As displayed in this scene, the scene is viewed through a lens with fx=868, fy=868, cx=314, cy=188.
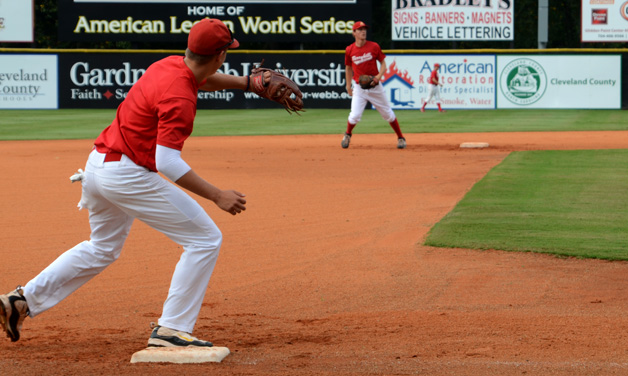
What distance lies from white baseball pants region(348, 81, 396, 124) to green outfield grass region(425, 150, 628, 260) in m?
2.84

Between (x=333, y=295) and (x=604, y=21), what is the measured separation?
98.2 feet

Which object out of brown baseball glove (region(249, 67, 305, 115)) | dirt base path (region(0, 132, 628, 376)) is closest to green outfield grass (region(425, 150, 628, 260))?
dirt base path (region(0, 132, 628, 376))

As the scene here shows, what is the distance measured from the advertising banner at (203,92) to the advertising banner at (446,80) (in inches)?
72.1

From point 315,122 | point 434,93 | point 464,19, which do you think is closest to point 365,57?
point 315,122

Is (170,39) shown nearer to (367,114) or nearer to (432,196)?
(367,114)

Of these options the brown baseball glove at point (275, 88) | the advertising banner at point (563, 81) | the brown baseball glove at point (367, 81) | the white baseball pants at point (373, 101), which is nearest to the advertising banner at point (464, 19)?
the advertising banner at point (563, 81)

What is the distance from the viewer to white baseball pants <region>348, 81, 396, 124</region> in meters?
15.2

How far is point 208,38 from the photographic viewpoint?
441 cm

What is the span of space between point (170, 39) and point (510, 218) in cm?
2491

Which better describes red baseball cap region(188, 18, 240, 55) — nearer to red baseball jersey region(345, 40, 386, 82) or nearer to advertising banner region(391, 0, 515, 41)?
red baseball jersey region(345, 40, 386, 82)

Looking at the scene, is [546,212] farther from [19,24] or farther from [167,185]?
[19,24]

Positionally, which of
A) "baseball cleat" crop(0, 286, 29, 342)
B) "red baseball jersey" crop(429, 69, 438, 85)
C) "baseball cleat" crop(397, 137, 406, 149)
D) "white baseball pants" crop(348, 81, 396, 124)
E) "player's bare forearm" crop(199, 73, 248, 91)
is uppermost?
"red baseball jersey" crop(429, 69, 438, 85)

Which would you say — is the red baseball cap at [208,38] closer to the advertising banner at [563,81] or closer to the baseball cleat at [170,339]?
the baseball cleat at [170,339]

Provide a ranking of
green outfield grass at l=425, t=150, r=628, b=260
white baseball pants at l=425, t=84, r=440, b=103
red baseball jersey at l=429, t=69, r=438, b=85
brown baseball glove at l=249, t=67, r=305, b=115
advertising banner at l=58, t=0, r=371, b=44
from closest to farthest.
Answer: brown baseball glove at l=249, t=67, r=305, b=115
green outfield grass at l=425, t=150, r=628, b=260
red baseball jersey at l=429, t=69, r=438, b=85
white baseball pants at l=425, t=84, r=440, b=103
advertising banner at l=58, t=0, r=371, b=44
